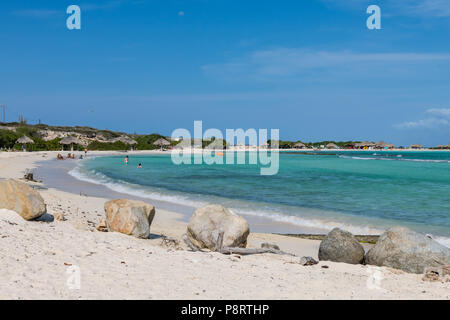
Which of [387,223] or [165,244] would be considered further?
[387,223]

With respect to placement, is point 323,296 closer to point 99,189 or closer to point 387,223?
point 387,223

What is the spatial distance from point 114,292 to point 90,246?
2.52m

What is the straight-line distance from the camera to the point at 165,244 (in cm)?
888

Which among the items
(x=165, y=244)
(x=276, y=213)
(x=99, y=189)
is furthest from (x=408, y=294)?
(x=99, y=189)

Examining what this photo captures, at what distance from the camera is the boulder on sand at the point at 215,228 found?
335 inches

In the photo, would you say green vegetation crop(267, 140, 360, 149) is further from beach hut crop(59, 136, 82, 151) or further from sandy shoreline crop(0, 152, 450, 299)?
sandy shoreline crop(0, 152, 450, 299)

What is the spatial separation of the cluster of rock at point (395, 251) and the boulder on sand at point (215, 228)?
5.87 feet

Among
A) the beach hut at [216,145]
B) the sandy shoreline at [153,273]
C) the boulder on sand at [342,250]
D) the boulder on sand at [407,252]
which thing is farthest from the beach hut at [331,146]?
the sandy shoreline at [153,273]

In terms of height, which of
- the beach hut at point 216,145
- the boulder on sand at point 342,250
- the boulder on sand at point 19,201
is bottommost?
the boulder on sand at point 342,250

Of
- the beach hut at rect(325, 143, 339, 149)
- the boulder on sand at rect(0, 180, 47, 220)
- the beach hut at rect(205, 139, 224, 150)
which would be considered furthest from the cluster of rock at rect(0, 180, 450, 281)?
the beach hut at rect(325, 143, 339, 149)

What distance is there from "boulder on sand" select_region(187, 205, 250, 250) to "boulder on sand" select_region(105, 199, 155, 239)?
1.10 m

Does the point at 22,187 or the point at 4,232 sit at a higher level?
the point at 22,187

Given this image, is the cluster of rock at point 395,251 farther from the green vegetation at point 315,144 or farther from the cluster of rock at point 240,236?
the green vegetation at point 315,144

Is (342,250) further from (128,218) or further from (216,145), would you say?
(216,145)
